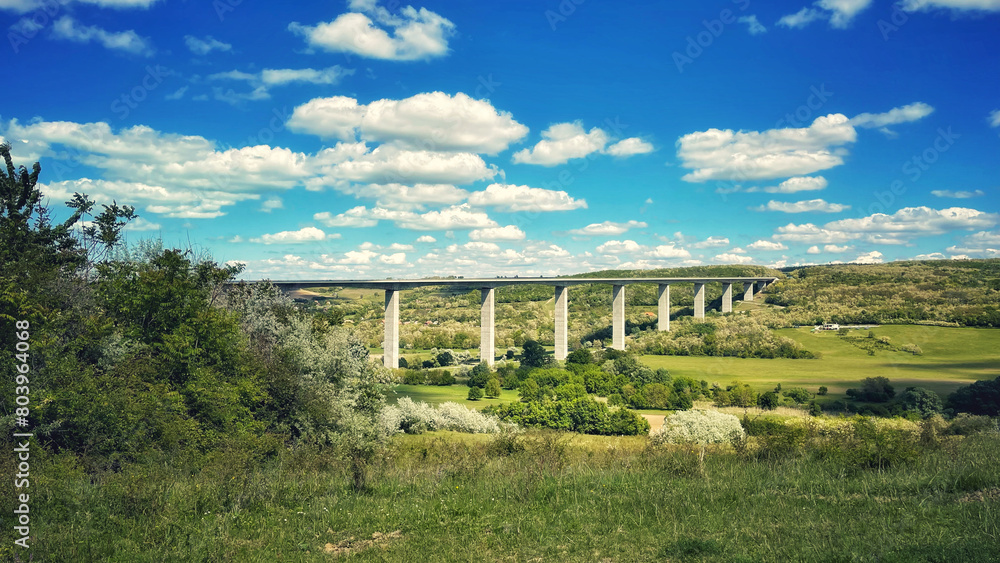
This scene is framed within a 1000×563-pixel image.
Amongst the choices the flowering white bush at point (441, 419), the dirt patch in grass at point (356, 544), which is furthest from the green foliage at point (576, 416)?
the dirt patch in grass at point (356, 544)

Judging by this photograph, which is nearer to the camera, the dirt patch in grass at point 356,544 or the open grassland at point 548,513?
the open grassland at point 548,513

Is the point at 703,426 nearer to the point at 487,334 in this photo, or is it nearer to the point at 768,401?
the point at 768,401

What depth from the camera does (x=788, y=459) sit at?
31.6 feet

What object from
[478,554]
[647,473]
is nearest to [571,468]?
[647,473]

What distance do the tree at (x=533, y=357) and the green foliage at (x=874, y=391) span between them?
1165 inches

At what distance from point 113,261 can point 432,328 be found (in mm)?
62571

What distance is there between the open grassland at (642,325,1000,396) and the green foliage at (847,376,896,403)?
1.32 metres

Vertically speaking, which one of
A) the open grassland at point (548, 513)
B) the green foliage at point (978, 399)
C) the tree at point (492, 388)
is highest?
the open grassland at point (548, 513)

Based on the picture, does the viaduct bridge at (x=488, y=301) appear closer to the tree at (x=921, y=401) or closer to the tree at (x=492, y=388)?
the tree at (x=492, y=388)

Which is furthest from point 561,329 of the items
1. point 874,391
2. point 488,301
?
point 874,391

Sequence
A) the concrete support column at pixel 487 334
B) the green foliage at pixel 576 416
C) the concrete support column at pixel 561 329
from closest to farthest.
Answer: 1. the green foliage at pixel 576 416
2. the concrete support column at pixel 487 334
3. the concrete support column at pixel 561 329

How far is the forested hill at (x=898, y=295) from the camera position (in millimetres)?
58906

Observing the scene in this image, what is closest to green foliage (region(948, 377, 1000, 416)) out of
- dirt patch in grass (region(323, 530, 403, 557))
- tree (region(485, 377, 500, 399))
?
tree (region(485, 377, 500, 399))

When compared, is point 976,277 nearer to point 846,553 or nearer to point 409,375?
point 409,375
